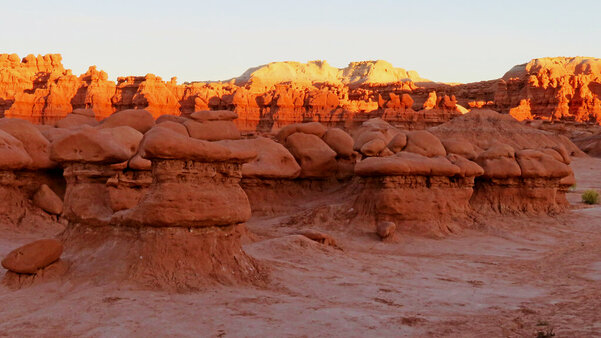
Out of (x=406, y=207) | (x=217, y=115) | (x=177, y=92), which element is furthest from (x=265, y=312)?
(x=177, y=92)

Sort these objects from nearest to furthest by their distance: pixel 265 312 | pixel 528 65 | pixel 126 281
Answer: pixel 265 312 < pixel 126 281 < pixel 528 65

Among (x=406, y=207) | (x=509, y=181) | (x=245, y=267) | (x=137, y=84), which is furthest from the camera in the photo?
(x=137, y=84)

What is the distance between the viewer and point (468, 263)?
9281mm

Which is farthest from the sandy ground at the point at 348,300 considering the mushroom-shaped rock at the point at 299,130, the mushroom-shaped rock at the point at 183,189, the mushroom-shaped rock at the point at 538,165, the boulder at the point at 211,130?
the mushroom-shaped rock at the point at 299,130

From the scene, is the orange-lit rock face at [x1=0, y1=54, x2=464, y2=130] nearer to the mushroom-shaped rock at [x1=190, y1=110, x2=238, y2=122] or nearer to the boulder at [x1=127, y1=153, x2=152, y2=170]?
the mushroom-shaped rock at [x1=190, y1=110, x2=238, y2=122]

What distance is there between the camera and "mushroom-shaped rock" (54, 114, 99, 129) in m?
14.4

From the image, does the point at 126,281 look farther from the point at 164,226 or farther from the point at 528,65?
the point at 528,65

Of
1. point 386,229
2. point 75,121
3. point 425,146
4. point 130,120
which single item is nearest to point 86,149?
point 130,120

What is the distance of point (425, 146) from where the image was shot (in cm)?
1475

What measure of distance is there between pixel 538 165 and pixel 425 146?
9.21 feet

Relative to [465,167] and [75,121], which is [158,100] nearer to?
[75,121]

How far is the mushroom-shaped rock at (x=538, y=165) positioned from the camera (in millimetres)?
14219

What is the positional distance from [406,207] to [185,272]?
6.64 metres

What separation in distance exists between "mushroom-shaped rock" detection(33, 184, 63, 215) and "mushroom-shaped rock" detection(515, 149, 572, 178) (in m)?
10.6
